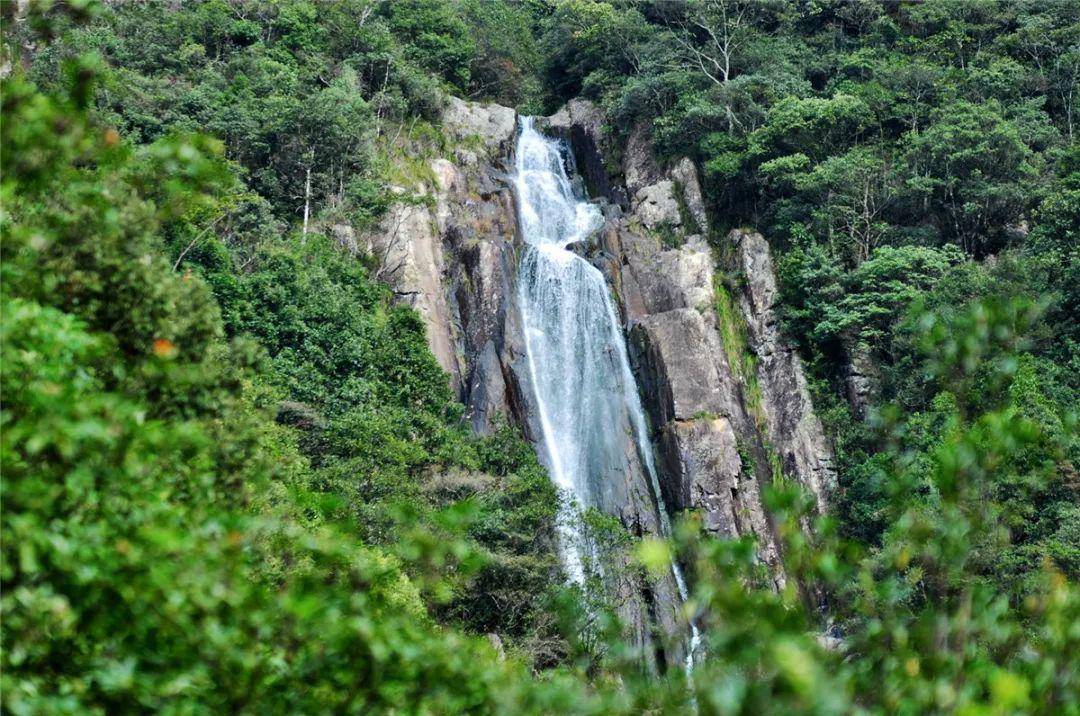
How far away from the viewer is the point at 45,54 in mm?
24078

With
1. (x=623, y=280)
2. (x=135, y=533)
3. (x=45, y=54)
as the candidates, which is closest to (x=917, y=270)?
(x=623, y=280)

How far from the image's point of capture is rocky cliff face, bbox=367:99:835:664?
70.7ft

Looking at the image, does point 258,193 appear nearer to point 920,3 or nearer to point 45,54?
point 45,54

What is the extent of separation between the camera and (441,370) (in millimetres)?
20859

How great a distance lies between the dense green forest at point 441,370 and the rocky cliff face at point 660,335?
0.91 metres

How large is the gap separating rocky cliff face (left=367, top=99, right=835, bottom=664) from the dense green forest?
91 cm

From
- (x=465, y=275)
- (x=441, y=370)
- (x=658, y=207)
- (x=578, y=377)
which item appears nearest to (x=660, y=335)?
(x=578, y=377)

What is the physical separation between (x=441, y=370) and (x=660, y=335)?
20.9ft

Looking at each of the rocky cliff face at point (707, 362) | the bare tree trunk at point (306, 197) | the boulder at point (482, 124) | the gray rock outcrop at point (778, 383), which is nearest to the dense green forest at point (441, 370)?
the bare tree trunk at point (306, 197)

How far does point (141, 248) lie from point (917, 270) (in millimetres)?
22078

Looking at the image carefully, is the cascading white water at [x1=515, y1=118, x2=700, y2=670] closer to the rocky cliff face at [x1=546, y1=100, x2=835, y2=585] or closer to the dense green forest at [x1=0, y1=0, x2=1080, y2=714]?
the rocky cliff face at [x1=546, y1=100, x2=835, y2=585]

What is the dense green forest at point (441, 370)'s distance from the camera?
120 inches

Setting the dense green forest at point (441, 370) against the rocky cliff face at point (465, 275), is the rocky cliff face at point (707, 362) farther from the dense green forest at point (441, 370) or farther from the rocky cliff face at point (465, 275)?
the rocky cliff face at point (465, 275)

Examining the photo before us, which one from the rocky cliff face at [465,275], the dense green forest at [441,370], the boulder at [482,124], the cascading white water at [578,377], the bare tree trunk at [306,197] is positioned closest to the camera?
the dense green forest at [441,370]
